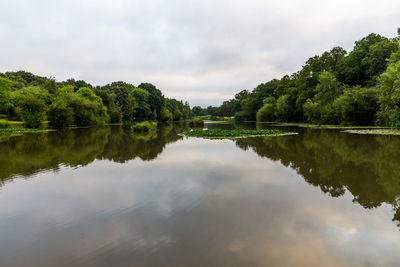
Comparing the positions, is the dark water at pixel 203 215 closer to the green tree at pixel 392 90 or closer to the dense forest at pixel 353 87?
the green tree at pixel 392 90

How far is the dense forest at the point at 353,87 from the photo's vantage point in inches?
1034

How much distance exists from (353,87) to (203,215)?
140 feet

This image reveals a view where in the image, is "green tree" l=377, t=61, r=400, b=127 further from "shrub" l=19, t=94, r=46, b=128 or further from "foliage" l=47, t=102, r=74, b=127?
"foliage" l=47, t=102, r=74, b=127

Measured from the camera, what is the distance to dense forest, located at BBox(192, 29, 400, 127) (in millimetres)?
26275

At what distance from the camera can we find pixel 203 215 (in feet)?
17.3

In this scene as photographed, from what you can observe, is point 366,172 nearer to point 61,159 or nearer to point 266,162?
point 266,162

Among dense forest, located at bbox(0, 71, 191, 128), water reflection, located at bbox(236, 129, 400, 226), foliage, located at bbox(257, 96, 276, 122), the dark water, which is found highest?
dense forest, located at bbox(0, 71, 191, 128)

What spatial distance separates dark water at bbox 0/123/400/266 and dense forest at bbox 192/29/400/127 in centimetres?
2236

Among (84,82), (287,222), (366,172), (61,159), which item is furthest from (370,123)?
(84,82)

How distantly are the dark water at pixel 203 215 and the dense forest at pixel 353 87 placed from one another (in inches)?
880

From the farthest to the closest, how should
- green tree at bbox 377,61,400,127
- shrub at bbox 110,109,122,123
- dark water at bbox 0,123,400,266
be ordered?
shrub at bbox 110,109,122,123 < green tree at bbox 377,61,400,127 < dark water at bbox 0,123,400,266

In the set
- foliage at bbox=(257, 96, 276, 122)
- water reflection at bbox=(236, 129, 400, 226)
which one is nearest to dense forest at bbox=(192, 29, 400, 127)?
foliage at bbox=(257, 96, 276, 122)

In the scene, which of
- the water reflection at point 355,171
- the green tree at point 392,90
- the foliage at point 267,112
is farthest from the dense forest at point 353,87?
the water reflection at point 355,171

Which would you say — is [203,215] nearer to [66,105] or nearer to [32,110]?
[32,110]
